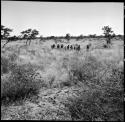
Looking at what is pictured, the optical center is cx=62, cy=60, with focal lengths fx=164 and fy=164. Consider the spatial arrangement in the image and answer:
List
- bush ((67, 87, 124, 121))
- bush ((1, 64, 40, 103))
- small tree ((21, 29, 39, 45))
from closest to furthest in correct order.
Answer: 1. bush ((67, 87, 124, 121))
2. bush ((1, 64, 40, 103))
3. small tree ((21, 29, 39, 45))

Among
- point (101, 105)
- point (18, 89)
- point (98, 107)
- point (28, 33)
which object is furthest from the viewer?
point (28, 33)

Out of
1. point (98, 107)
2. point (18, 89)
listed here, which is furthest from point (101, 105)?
point (18, 89)

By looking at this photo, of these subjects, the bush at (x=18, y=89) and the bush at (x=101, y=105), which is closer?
the bush at (x=101, y=105)

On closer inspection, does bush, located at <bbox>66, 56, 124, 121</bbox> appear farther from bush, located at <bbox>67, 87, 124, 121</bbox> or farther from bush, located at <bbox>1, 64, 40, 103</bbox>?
bush, located at <bbox>1, 64, 40, 103</bbox>

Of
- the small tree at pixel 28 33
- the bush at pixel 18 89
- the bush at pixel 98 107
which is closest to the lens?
the bush at pixel 98 107

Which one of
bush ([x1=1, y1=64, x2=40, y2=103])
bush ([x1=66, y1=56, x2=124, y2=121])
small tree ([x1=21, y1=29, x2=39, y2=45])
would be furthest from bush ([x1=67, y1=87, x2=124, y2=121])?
small tree ([x1=21, y1=29, x2=39, y2=45])

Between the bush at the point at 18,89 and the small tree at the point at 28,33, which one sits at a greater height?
the small tree at the point at 28,33

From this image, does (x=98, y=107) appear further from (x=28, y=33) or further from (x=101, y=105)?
(x=28, y=33)

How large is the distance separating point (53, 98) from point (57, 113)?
0.92 m

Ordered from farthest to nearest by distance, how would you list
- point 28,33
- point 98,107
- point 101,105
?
point 28,33, point 101,105, point 98,107

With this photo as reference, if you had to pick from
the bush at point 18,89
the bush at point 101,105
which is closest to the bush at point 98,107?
the bush at point 101,105

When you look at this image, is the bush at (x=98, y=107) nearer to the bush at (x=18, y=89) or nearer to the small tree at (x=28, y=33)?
the bush at (x=18, y=89)

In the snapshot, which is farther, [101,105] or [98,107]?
[101,105]

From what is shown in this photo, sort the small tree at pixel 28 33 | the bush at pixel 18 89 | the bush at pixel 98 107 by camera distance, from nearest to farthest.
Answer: the bush at pixel 98 107 → the bush at pixel 18 89 → the small tree at pixel 28 33
